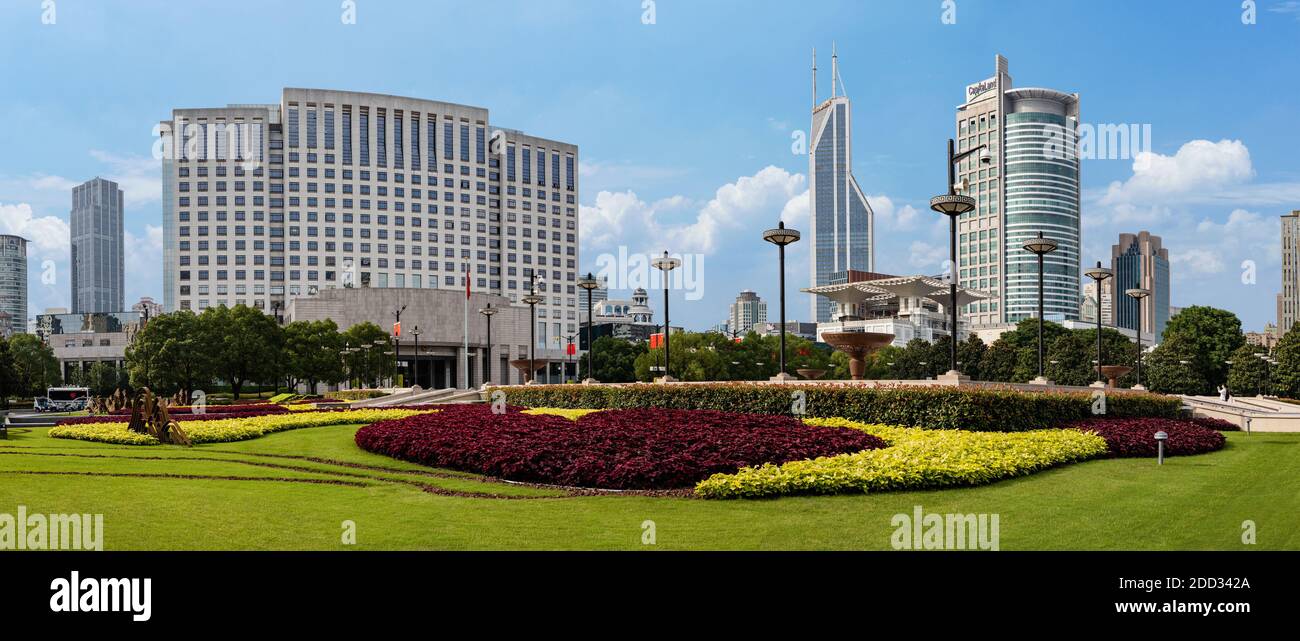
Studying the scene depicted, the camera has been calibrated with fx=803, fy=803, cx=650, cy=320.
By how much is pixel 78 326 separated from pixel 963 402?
144046 mm

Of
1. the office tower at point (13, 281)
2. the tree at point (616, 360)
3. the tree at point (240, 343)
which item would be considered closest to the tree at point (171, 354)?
the tree at point (240, 343)

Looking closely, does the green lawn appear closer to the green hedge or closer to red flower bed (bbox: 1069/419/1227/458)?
red flower bed (bbox: 1069/419/1227/458)

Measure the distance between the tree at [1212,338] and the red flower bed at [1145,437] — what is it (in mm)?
47052

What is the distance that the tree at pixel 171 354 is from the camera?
49.8m

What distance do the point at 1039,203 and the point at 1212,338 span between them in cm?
7371

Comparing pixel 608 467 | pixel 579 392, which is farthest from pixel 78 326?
pixel 608 467

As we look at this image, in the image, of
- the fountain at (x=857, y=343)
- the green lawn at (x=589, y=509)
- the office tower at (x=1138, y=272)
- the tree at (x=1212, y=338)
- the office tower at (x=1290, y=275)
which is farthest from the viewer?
the office tower at (x=1138, y=272)

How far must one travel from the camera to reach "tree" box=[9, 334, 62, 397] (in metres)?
58.4

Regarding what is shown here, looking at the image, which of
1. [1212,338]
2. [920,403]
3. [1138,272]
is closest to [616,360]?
[1212,338]

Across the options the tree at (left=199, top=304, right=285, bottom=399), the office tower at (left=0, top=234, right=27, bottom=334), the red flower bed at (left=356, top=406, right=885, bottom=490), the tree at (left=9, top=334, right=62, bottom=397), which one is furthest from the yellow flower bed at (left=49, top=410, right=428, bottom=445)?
the office tower at (left=0, top=234, right=27, bottom=334)

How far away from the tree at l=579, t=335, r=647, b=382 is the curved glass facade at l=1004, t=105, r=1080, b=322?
235 ft

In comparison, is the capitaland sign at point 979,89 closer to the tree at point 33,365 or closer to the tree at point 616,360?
the tree at point 616,360
